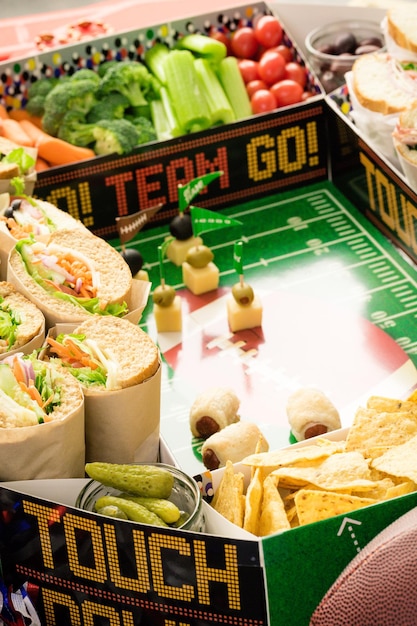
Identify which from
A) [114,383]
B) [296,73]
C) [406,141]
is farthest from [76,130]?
[114,383]

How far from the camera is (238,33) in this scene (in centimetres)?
633

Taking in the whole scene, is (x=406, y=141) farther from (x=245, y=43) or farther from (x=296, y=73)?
(x=245, y=43)

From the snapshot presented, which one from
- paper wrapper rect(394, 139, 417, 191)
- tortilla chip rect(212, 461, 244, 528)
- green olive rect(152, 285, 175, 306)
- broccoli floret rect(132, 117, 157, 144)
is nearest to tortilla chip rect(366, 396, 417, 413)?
tortilla chip rect(212, 461, 244, 528)

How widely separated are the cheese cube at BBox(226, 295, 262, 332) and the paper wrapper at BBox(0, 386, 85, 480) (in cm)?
161

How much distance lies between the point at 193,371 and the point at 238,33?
7.95 ft

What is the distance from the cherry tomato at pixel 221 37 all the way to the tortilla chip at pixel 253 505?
11.7 feet

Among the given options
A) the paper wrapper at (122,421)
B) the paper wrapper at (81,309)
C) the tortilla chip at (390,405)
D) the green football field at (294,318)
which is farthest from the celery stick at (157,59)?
the paper wrapper at (122,421)

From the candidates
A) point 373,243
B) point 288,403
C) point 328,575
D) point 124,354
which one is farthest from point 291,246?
point 328,575

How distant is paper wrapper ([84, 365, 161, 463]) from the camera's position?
3404mm

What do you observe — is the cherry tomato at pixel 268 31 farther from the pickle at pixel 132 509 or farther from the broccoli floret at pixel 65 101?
the pickle at pixel 132 509

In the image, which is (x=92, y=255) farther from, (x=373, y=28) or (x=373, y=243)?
(x=373, y=28)

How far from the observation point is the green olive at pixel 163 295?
4824 millimetres

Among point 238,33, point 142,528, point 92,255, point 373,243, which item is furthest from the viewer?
point 238,33

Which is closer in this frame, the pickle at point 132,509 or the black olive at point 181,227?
the pickle at point 132,509
